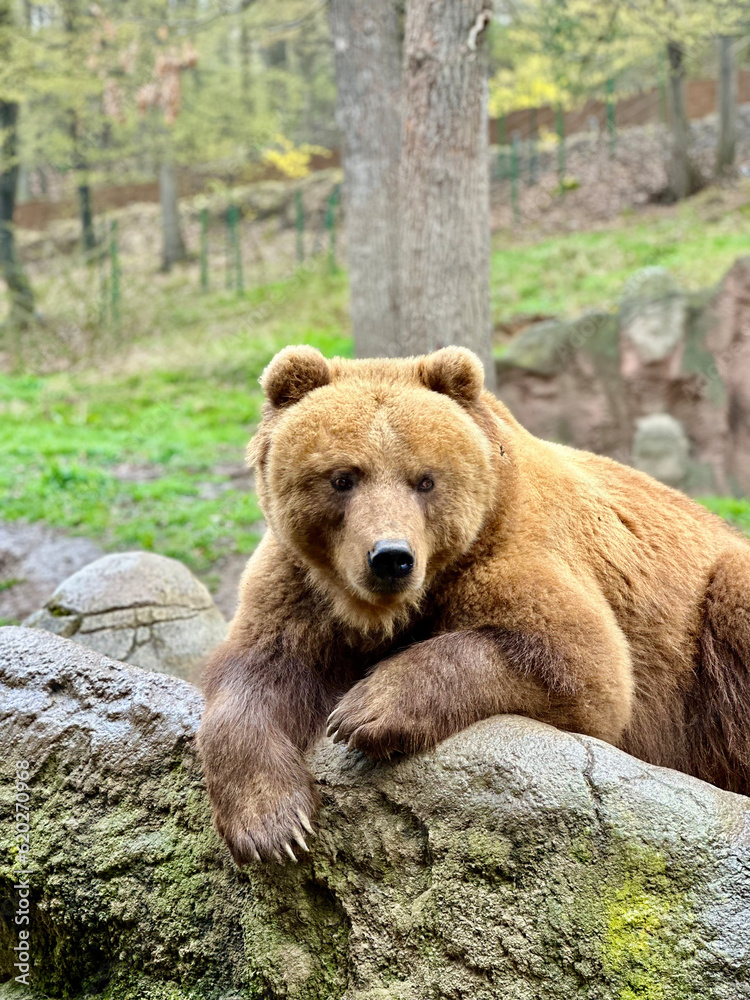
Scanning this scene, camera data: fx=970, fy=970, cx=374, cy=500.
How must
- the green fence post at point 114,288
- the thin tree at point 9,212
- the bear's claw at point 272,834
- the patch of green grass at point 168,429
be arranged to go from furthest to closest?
the green fence post at point 114,288
the thin tree at point 9,212
the patch of green grass at point 168,429
the bear's claw at point 272,834

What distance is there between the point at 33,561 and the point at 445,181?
16.2 ft

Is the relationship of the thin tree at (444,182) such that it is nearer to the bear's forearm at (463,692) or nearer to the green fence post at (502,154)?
the bear's forearm at (463,692)

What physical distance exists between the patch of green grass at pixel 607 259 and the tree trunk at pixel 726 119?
1812mm

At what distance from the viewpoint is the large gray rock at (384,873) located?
272 cm

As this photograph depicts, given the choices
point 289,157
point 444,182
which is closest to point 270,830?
point 444,182

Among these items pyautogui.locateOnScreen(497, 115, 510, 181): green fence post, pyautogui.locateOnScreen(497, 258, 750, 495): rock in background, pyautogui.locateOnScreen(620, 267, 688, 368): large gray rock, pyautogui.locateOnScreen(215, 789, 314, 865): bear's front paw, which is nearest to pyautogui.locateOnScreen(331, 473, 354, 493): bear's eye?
pyautogui.locateOnScreen(215, 789, 314, 865): bear's front paw

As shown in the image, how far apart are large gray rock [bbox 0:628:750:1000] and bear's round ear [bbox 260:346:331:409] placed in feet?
4.01

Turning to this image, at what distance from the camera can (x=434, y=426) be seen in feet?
10.7

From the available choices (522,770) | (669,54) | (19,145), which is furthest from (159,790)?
(19,145)

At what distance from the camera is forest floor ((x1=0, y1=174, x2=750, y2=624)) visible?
33.3ft

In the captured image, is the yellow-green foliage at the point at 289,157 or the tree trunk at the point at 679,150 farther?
the yellow-green foliage at the point at 289,157

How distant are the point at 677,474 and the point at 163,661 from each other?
23.4 feet

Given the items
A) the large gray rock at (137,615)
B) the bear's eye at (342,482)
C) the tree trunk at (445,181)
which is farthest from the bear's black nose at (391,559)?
the tree trunk at (445,181)

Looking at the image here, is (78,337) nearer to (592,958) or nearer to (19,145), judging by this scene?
(19,145)
